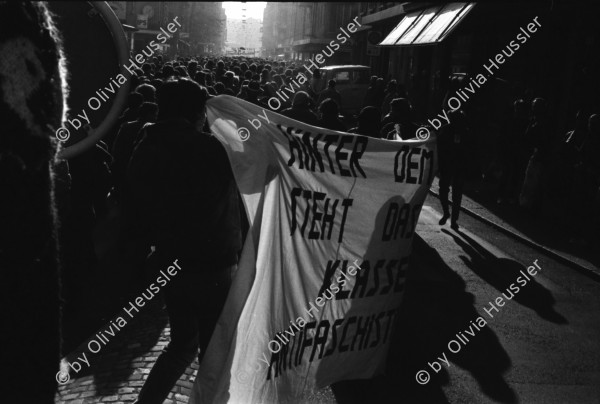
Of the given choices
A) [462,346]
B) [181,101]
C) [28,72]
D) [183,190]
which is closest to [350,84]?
[462,346]

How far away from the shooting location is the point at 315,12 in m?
84.6

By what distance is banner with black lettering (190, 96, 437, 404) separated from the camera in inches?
142

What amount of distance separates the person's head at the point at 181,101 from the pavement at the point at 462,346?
1478 millimetres

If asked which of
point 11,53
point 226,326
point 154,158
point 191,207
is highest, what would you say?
point 11,53

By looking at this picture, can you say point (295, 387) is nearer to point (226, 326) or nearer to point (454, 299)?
point (226, 326)

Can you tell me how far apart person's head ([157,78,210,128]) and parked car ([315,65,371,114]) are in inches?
856

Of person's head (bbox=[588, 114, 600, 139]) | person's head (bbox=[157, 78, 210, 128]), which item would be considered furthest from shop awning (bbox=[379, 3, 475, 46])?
person's head (bbox=[157, 78, 210, 128])

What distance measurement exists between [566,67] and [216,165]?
11810 millimetres

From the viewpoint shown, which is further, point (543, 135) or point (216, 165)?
point (543, 135)

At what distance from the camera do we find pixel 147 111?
23.2 feet

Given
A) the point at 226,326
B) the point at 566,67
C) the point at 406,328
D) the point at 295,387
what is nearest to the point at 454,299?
the point at 406,328

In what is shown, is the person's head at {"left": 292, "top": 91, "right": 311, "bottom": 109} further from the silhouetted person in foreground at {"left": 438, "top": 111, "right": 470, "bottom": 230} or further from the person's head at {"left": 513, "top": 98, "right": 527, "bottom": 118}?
the person's head at {"left": 513, "top": 98, "right": 527, "bottom": 118}

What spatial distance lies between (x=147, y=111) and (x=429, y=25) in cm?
1499

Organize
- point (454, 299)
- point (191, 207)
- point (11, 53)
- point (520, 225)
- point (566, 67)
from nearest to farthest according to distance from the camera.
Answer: point (11, 53) → point (191, 207) → point (454, 299) → point (520, 225) → point (566, 67)
